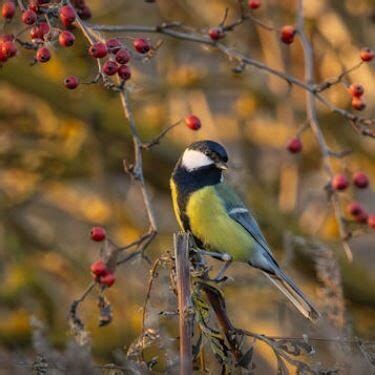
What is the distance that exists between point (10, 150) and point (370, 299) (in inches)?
90.9

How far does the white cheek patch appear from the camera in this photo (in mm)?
3631

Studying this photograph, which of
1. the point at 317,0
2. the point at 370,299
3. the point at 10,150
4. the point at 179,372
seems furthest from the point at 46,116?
the point at 179,372

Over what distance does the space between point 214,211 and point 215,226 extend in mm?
63

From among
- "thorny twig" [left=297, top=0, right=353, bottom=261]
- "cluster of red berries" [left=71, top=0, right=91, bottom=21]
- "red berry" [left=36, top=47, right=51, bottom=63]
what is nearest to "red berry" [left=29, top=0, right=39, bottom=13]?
"red berry" [left=36, top=47, right=51, bottom=63]

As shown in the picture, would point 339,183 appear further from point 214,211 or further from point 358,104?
point 214,211

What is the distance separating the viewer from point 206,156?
11.9 feet

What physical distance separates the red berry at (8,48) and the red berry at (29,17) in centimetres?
25

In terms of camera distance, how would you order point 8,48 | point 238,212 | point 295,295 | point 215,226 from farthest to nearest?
point 238,212
point 215,226
point 295,295
point 8,48

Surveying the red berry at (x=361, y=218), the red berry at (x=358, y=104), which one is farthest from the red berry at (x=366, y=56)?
the red berry at (x=361, y=218)

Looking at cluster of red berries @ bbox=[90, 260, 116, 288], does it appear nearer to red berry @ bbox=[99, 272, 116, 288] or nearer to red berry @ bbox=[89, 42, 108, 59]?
red berry @ bbox=[99, 272, 116, 288]

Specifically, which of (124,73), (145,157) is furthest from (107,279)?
(145,157)

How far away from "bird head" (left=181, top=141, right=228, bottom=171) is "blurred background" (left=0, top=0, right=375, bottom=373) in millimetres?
1298

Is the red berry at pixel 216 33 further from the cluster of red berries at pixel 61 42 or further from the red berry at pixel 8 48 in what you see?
the red berry at pixel 8 48

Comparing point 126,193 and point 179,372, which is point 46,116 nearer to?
point 126,193
